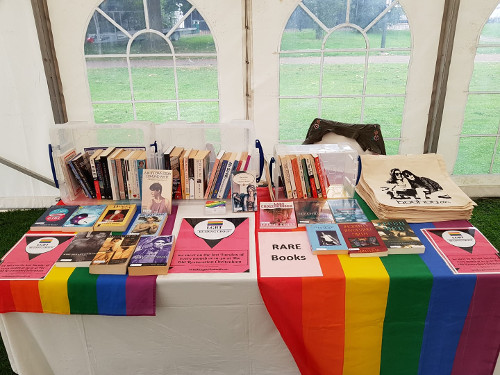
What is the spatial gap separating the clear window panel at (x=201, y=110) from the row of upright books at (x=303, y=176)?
4.85 ft

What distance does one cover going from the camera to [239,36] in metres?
3.00

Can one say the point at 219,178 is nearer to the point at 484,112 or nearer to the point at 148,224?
the point at 148,224

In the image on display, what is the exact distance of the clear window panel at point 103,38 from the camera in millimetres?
2982

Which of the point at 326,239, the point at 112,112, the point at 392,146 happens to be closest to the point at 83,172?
the point at 326,239

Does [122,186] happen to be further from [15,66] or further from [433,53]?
[433,53]

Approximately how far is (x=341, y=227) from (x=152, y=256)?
78cm

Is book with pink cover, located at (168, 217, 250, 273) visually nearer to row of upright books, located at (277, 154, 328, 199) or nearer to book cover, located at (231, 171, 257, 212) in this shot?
book cover, located at (231, 171, 257, 212)

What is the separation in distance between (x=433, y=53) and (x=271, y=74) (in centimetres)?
127

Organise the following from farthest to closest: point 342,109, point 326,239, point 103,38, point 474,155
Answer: point 474,155 → point 342,109 → point 103,38 → point 326,239

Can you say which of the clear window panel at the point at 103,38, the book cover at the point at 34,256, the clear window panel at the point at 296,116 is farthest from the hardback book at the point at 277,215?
the clear window panel at the point at 103,38

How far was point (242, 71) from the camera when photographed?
3096mm

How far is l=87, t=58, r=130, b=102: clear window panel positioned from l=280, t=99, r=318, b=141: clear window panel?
1.31 metres

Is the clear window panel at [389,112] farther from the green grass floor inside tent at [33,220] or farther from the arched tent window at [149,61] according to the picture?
the arched tent window at [149,61]

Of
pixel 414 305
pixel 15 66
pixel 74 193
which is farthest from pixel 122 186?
pixel 15 66
